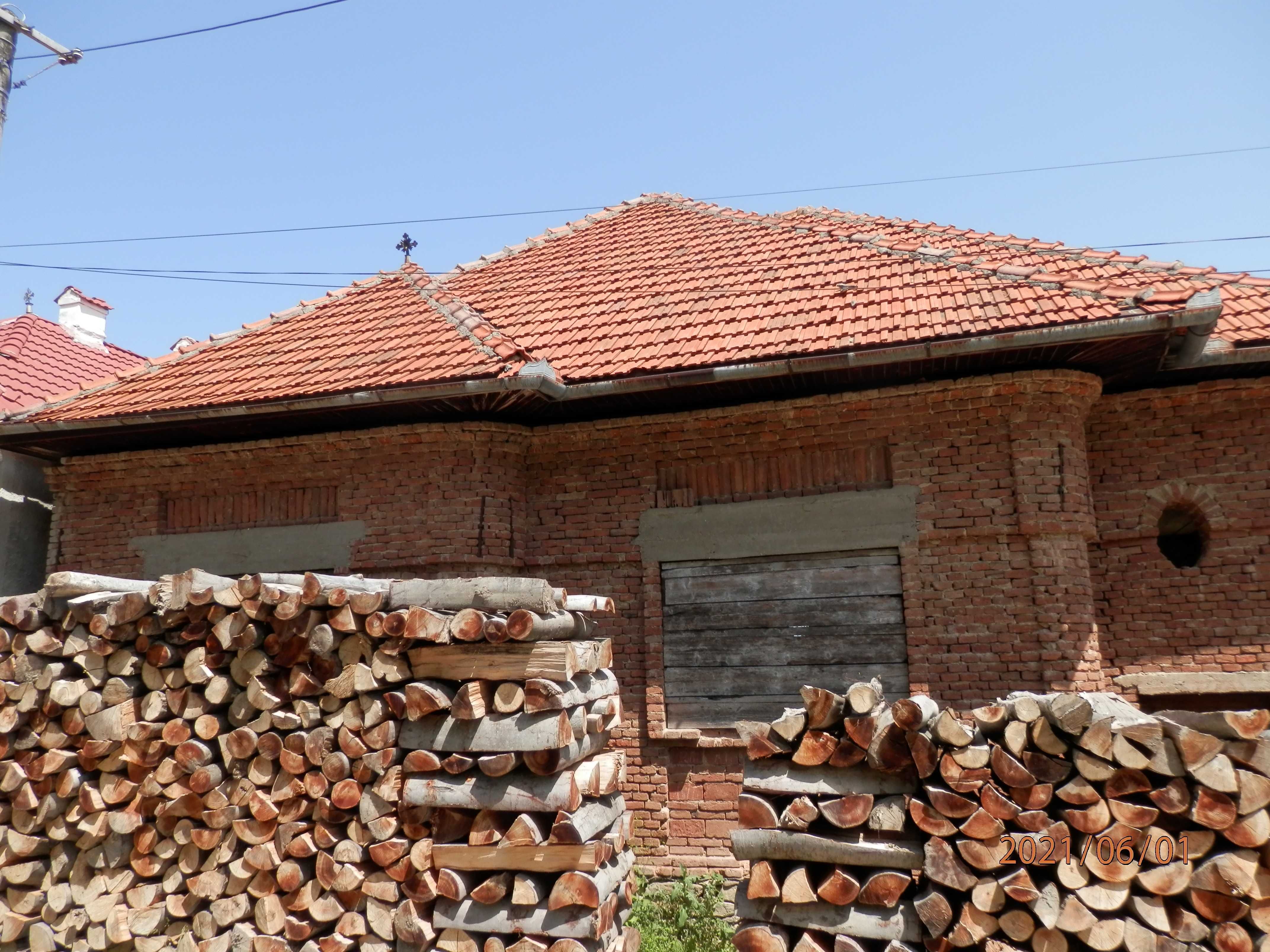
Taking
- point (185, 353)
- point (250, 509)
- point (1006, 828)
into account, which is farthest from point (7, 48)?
point (1006, 828)

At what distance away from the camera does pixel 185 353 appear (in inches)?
332

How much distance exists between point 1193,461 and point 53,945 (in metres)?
7.79

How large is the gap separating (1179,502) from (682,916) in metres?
4.76

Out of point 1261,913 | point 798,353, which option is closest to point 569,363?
Answer: point 798,353

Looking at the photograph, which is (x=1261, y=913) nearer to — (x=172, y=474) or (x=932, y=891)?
(x=932, y=891)

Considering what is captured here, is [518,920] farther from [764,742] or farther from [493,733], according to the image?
[764,742]

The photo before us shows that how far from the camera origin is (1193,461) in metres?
6.30

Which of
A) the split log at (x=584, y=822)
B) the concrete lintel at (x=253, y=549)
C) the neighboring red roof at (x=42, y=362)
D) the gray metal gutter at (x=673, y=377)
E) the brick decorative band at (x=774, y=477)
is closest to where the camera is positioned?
the split log at (x=584, y=822)

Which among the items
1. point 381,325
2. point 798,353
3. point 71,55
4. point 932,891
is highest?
point 71,55

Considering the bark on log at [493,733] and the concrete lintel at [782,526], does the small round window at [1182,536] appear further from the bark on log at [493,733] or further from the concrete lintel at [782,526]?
the bark on log at [493,733]

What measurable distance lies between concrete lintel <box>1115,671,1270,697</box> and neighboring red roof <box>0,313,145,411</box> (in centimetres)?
1081

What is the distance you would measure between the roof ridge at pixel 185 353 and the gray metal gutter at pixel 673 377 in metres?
0.43

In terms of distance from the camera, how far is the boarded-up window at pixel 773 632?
6109mm
